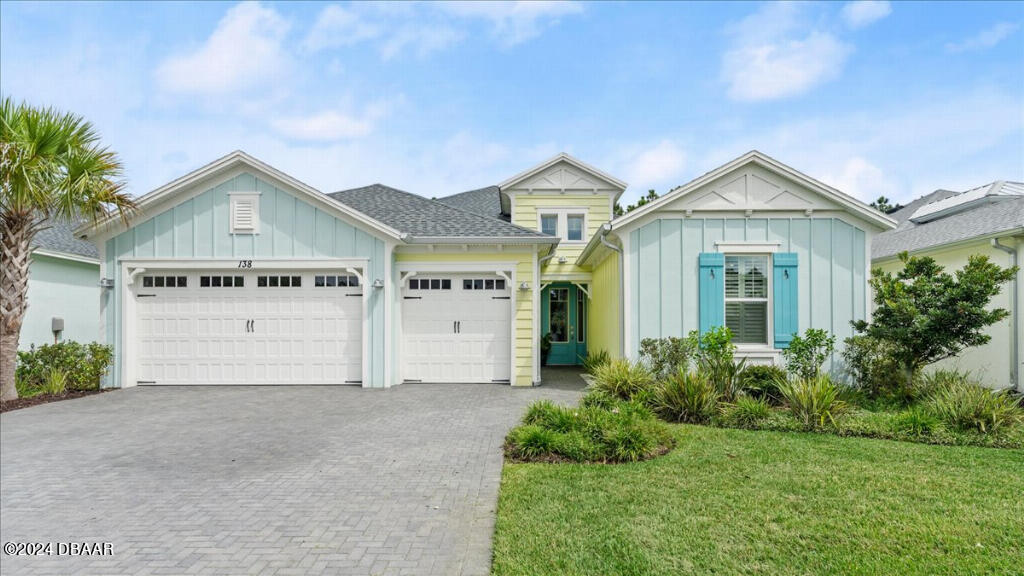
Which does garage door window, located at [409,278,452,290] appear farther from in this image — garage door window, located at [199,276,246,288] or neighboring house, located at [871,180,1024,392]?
neighboring house, located at [871,180,1024,392]

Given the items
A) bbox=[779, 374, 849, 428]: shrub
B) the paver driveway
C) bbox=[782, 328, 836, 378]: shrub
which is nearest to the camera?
the paver driveway

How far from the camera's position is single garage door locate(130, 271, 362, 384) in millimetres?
10992


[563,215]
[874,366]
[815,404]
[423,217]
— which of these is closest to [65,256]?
[423,217]

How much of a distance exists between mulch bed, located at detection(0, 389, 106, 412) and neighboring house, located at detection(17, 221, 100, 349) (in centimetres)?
413

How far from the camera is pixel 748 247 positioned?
32.7 ft

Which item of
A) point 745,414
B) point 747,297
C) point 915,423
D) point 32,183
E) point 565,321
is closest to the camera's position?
point 915,423

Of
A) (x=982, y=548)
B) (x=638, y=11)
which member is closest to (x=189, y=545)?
(x=982, y=548)

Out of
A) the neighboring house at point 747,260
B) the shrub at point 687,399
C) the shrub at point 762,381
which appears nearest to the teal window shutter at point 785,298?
the neighboring house at point 747,260

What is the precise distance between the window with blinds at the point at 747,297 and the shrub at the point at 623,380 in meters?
2.18

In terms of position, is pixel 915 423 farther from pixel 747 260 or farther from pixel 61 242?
pixel 61 242

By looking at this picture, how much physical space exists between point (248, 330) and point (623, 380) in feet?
26.0

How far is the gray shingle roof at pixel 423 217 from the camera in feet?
36.3

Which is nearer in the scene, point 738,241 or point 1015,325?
point 1015,325

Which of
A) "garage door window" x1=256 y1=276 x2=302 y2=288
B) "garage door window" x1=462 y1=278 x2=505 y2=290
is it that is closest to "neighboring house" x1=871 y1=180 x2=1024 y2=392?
"garage door window" x1=462 y1=278 x2=505 y2=290
